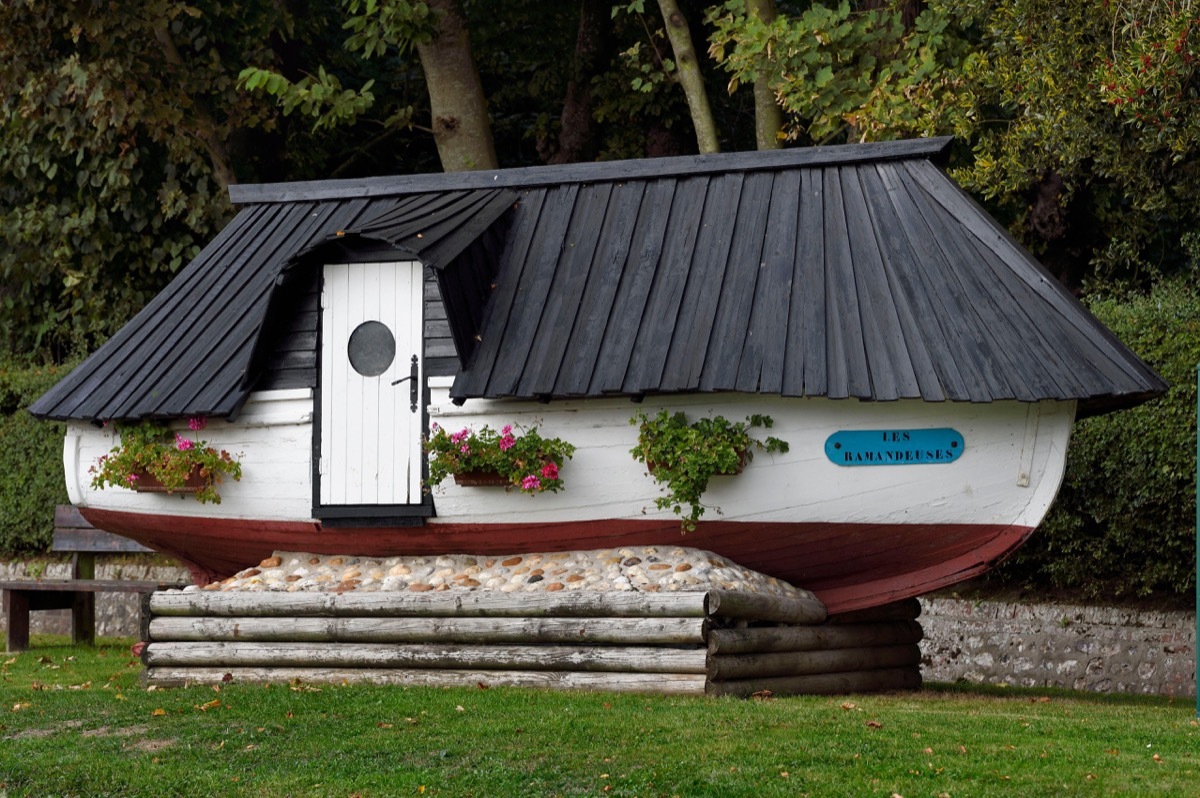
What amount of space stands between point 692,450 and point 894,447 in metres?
1.27

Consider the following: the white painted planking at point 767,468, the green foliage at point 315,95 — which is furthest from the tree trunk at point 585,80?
the white painted planking at point 767,468

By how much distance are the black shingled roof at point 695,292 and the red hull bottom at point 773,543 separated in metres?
0.99

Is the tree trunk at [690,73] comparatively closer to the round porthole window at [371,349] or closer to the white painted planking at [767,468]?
the round porthole window at [371,349]

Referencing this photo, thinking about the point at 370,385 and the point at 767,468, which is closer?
the point at 767,468

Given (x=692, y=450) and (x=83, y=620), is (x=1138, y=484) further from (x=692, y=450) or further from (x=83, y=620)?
(x=83, y=620)

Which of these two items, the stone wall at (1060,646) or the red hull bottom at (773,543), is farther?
the stone wall at (1060,646)

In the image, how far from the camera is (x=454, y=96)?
16.6 metres

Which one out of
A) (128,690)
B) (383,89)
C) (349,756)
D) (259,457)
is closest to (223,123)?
(383,89)

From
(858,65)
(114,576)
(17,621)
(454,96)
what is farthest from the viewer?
(114,576)

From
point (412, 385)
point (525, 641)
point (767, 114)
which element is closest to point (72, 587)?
point (412, 385)

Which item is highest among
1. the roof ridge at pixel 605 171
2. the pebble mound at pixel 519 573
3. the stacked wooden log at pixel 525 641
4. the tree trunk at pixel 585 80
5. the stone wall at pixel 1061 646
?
the tree trunk at pixel 585 80

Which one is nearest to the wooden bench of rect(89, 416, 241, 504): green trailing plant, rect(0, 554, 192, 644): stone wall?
rect(0, 554, 192, 644): stone wall

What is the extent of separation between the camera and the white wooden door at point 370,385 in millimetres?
10664

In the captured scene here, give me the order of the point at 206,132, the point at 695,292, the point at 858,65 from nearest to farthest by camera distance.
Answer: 1. the point at 695,292
2. the point at 858,65
3. the point at 206,132
